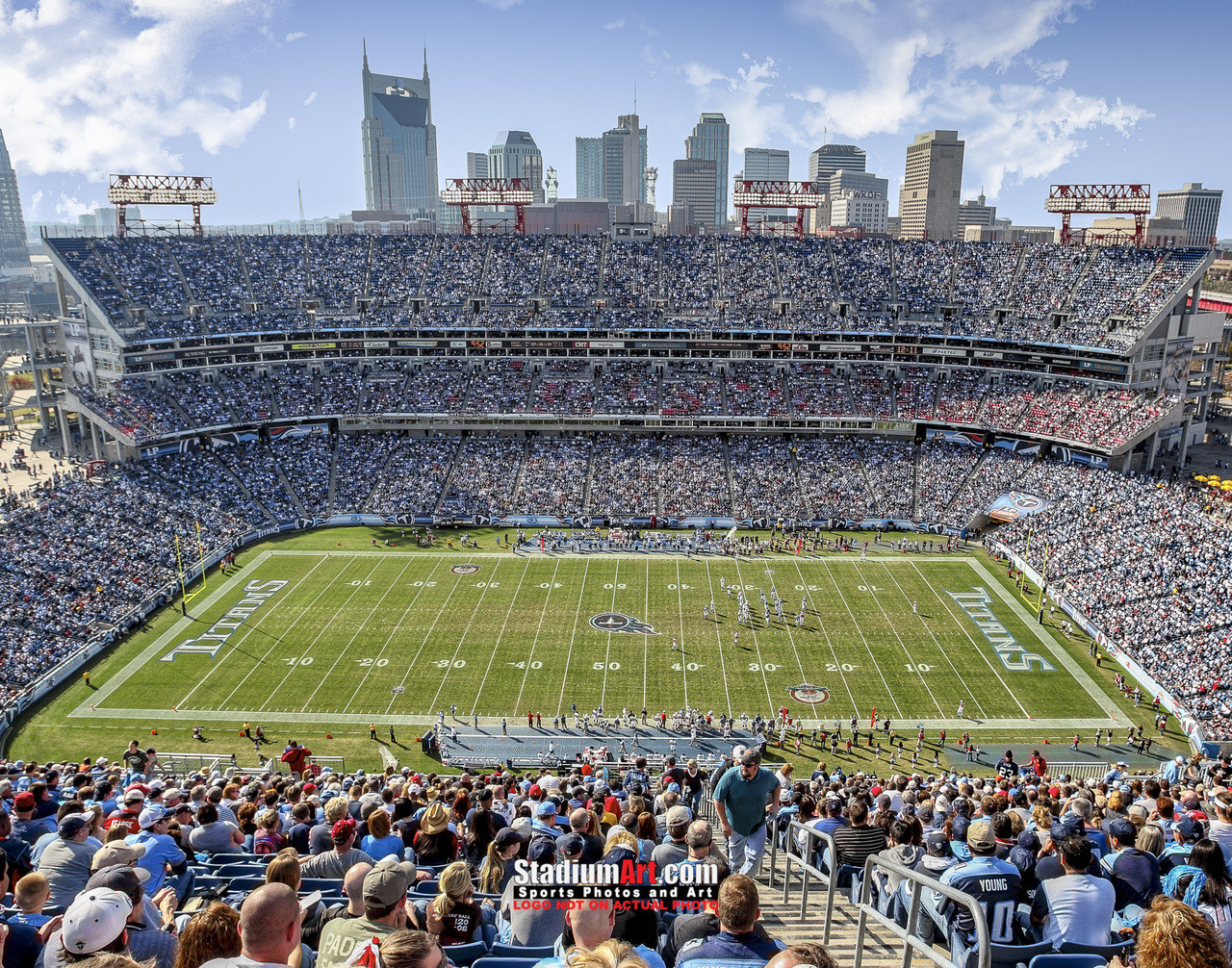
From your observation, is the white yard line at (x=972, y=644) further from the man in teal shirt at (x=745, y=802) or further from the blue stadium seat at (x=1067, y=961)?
the blue stadium seat at (x=1067, y=961)

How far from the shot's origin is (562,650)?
121ft

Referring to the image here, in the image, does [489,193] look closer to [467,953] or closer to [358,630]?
[358,630]

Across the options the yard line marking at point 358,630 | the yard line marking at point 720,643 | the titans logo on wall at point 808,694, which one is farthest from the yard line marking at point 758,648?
the yard line marking at point 358,630

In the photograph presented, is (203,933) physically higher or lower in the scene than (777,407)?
higher

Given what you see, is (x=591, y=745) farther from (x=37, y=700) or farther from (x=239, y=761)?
(x=37, y=700)

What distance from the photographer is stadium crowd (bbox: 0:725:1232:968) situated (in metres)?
4.93

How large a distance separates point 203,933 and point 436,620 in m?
35.8

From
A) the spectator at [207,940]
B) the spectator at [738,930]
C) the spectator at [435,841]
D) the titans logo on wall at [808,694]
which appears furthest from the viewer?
the titans logo on wall at [808,694]

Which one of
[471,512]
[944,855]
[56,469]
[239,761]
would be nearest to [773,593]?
[471,512]

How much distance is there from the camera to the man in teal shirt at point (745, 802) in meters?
9.49

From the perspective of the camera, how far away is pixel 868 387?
203 feet

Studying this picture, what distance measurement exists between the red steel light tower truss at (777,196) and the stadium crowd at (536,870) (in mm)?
69638

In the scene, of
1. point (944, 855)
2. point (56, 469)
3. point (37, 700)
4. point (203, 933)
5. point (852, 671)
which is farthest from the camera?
point (56, 469)

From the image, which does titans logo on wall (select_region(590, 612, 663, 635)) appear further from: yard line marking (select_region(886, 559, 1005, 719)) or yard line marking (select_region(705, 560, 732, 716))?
yard line marking (select_region(886, 559, 1005, 719))
